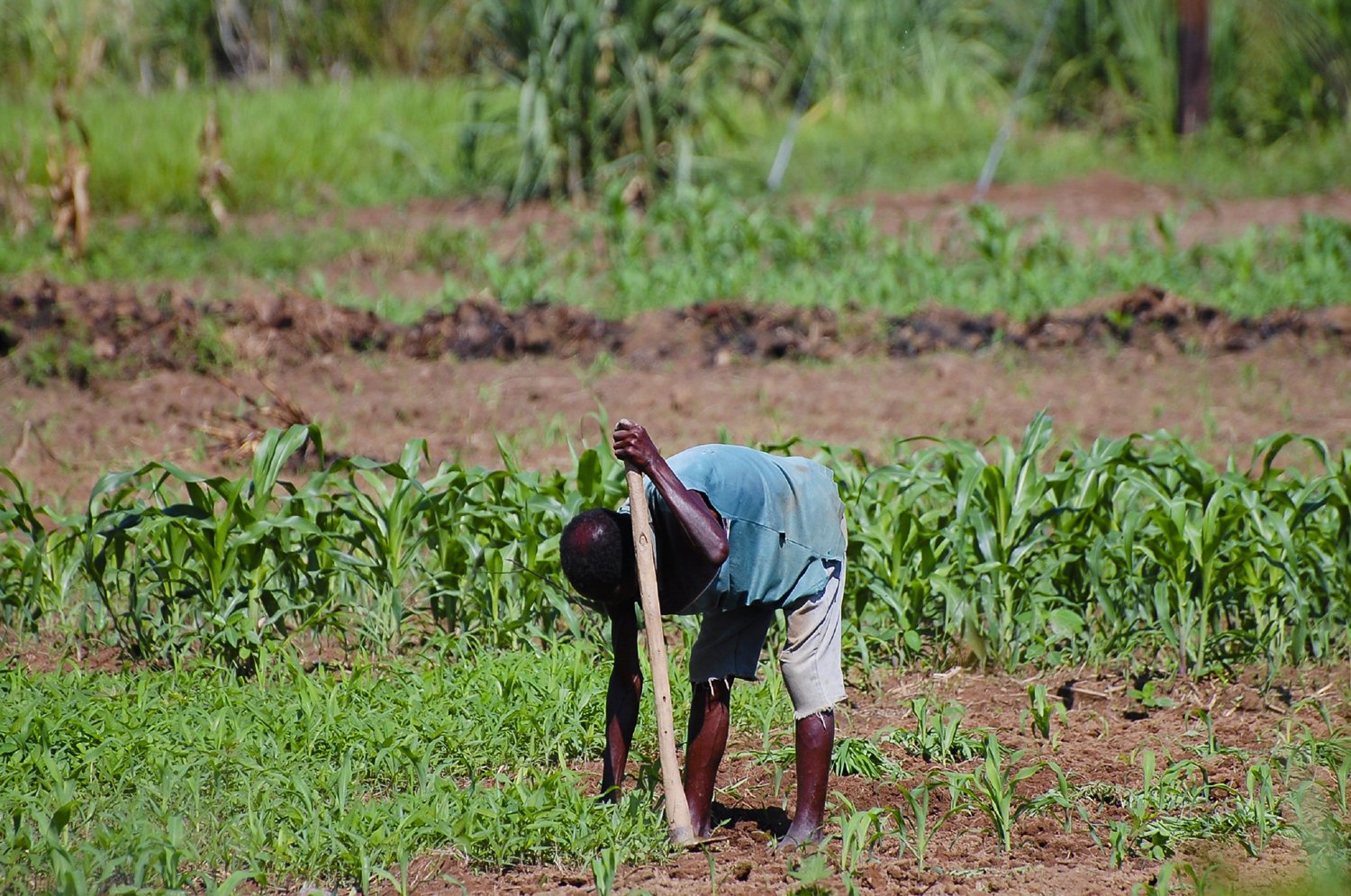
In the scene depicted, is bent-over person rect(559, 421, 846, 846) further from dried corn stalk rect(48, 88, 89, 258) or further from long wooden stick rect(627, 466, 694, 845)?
dried corn stalk rect(48, 88, 89, 258)

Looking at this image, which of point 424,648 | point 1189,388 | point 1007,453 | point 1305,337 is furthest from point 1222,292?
point 424,648

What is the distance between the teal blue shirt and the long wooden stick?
0.10 m

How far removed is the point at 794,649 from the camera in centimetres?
314

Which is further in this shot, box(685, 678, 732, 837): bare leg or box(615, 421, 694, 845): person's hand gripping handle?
box(685, 678, 732, 837): bare leg

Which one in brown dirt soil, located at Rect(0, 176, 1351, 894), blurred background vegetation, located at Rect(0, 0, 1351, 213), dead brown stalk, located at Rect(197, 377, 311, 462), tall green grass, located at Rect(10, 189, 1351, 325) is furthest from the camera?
blurred background vegetation, located at Rect(0, 0, 1351, 213)

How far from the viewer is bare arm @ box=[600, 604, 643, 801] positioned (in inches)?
121

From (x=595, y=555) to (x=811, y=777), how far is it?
73cm

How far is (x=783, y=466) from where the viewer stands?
122 inches

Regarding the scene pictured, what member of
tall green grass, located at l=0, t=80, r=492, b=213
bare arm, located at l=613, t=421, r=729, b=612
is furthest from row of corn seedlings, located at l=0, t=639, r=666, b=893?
tall green grass, located at l=0, t=80, r=492, b=213

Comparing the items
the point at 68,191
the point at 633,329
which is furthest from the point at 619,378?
the point at 68,191

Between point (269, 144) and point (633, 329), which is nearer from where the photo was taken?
point (633, 329)

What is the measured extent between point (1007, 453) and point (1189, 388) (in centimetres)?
271

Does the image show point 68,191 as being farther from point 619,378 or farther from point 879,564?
point 879,564

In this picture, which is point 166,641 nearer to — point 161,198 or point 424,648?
point 424,648
